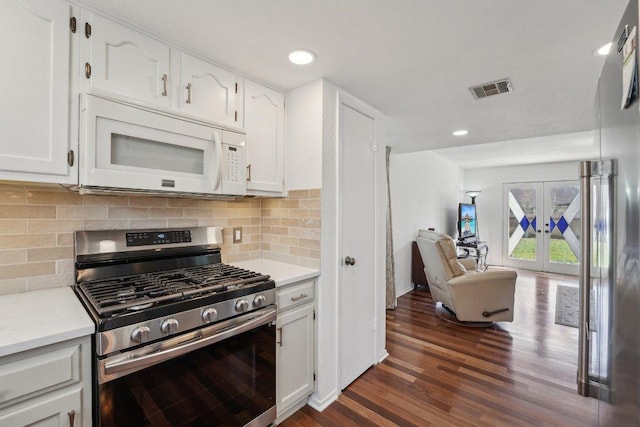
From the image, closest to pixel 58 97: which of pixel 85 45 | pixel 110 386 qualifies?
pixel 85 45

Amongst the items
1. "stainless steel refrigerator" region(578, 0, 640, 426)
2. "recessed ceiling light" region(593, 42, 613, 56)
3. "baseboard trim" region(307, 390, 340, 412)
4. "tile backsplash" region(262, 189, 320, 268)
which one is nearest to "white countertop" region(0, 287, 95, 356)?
"tile backsplash" region(262, 189, 320, 268)

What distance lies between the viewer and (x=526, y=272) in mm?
6352

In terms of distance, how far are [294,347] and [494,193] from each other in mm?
6906

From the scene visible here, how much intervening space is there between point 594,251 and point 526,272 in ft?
21.5

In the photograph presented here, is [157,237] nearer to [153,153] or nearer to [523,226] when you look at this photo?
[153,153]

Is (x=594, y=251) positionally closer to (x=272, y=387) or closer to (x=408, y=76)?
(x=408, y=76)

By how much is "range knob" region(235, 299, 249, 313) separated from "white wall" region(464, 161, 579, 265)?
712cm

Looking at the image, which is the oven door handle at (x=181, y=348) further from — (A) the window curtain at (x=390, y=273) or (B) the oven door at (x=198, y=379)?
(A) the window curtain at (x=390, y=273)

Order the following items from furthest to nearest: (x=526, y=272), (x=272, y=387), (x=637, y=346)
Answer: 1. (x=526, y=272)
2. (x=272, y=387)
3. (x=637, y=346)

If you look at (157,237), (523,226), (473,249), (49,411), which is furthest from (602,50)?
(523,226)

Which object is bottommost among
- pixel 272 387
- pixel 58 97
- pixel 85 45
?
pixel 272 387

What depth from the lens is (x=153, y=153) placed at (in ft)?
4.98

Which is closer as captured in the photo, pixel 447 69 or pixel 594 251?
pixel 594 251

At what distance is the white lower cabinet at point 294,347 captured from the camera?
1.74 m
